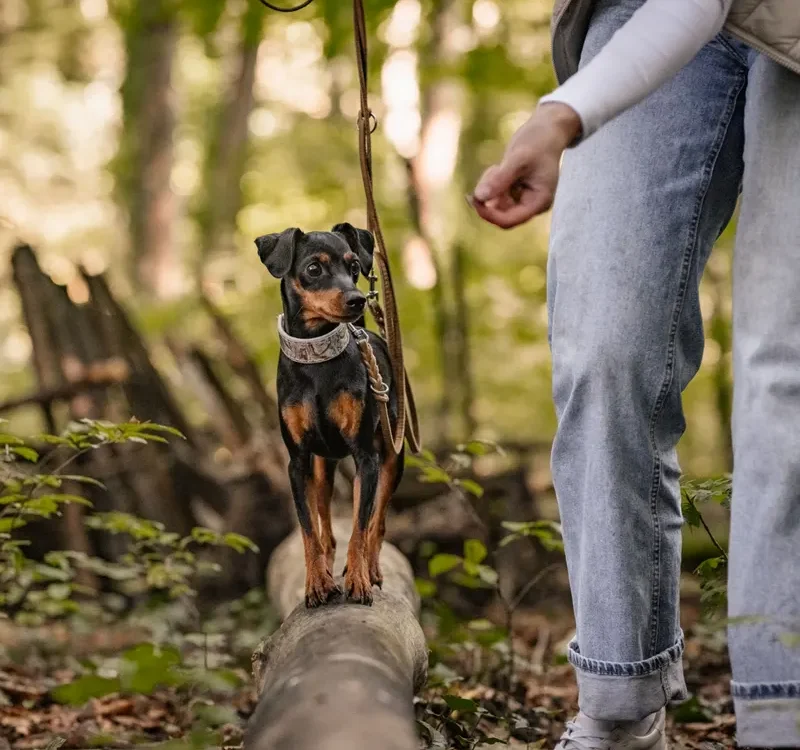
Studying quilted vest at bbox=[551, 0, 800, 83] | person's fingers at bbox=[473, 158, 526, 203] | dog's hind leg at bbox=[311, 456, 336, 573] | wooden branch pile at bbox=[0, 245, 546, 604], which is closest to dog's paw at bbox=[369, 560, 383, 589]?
dog's hind leg at bbox=[311, 456, 336, 573]

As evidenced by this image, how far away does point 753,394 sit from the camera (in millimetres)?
1835

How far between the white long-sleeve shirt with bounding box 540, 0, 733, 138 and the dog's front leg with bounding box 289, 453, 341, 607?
1.09m

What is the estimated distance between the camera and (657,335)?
6.68 ft

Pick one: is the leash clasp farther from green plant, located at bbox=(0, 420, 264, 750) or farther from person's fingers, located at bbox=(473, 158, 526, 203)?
green plant, located at bbox=(0, 420, 264, 750)

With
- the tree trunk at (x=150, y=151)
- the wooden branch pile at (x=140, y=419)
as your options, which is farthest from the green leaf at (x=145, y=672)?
the tree trunk at (x=150, y=151)

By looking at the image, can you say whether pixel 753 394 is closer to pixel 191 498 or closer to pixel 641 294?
pixel 641 294

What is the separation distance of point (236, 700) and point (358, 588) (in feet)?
4.89

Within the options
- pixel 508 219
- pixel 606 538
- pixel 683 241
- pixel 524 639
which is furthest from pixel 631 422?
pixel 524 639

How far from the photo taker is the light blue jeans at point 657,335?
1.83 metres

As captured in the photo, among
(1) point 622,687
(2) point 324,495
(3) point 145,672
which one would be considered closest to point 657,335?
(1) point 622,687

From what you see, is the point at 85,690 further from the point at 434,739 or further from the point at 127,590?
the point at 127,590

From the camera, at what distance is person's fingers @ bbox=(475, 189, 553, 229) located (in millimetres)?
1714

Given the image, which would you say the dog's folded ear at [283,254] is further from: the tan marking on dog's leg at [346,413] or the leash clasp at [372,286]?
the tan marking on dog's leg at [346,413]

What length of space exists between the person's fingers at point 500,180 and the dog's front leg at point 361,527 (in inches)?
32.5
